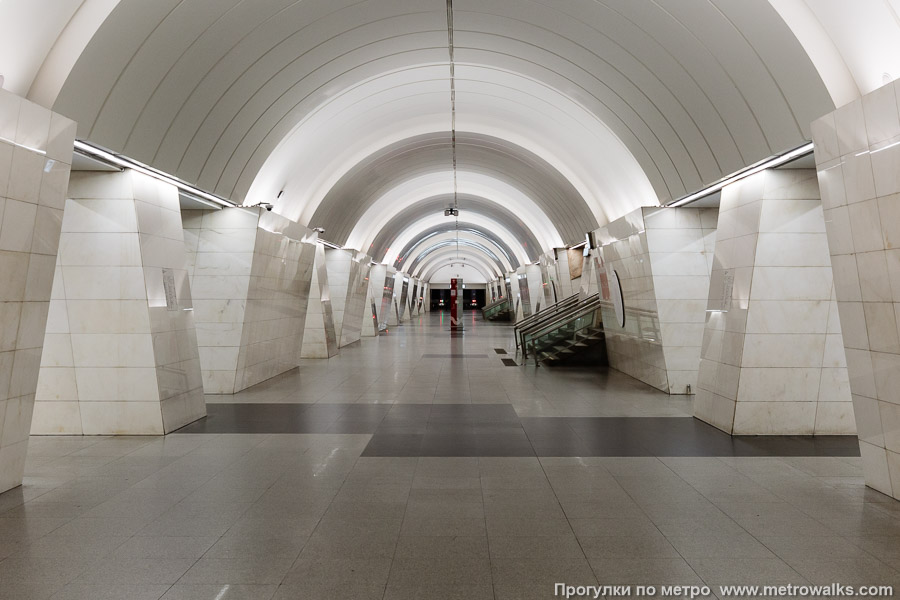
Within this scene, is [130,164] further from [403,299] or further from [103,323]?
[403,299]

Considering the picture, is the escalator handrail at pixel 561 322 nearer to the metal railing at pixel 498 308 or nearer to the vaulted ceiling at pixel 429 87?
the vaulted ceiling at pixel 429 87

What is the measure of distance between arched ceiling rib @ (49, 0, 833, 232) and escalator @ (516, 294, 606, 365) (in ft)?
12.3

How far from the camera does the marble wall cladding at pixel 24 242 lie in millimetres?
4426

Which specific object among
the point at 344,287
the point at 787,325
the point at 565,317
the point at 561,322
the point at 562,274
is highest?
the point at 562,274

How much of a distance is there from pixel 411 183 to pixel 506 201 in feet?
14.5

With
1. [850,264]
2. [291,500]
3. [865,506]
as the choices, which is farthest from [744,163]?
[291,500]

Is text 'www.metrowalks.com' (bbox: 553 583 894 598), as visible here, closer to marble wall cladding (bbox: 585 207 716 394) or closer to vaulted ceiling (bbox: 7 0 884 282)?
vaulted ceiling (bbox: 7 0 884 282)

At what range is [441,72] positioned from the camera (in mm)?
11047

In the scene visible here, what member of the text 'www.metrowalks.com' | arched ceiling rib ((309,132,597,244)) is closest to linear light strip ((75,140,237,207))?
arched ceiling rib ((309,132,597,244))

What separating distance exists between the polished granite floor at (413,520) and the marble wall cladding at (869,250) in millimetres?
597

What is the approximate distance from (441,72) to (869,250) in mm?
8722

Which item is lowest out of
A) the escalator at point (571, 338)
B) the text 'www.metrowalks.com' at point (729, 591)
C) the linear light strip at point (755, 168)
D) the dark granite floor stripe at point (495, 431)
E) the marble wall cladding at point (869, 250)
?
the dark granite floor stripe at point (495, 431)

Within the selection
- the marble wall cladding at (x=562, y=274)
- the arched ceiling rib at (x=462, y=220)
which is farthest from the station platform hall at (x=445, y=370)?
the arched ceiling rib at (x=462, y=220)

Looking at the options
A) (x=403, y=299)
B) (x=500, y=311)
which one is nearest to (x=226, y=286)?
(x=403, y=299)
